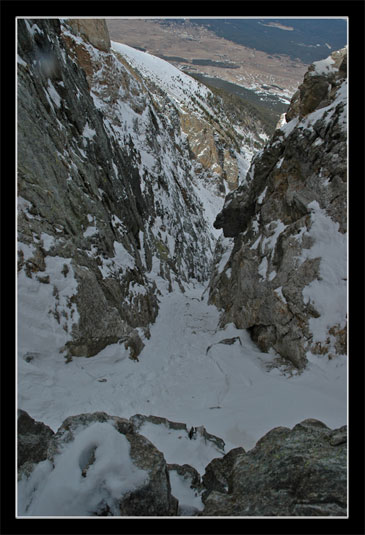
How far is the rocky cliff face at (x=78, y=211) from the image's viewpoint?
822 centimetres

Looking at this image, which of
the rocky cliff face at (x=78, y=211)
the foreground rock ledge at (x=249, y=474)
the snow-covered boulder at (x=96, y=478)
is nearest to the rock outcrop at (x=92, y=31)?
the rocky cliff face at (x=78, y=211)

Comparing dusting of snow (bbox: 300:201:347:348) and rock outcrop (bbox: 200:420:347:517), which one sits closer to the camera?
rock outcrop (bbox: 200:420:347:517)

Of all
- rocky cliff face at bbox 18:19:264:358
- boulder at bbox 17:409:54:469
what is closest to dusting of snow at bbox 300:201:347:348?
rocky cliff face at bbox 18:19:264:358

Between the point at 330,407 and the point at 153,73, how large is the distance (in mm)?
63924

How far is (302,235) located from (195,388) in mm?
5772

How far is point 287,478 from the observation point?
384 centimetres

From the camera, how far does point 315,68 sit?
12.7 meters

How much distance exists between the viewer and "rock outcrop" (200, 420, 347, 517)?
3.39 metres

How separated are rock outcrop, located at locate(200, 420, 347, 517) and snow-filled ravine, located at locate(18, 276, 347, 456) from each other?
136 cm

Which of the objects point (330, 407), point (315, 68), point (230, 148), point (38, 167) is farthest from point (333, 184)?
point (230, 148)

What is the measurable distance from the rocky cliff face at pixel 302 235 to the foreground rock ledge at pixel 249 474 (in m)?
4.48

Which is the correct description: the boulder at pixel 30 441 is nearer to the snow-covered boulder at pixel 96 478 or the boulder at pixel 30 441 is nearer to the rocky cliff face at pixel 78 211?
the snow-covered boulder at pixel 96 478

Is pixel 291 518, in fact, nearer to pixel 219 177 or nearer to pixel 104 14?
pixel 104 14

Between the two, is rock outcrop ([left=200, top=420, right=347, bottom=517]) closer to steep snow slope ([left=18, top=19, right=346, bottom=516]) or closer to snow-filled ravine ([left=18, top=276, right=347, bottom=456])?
steep snow slope ([left=18, top=19, right=346, bottom=516])
